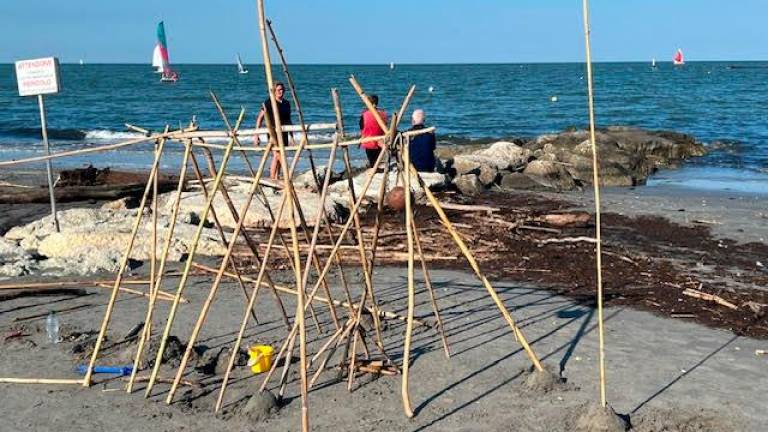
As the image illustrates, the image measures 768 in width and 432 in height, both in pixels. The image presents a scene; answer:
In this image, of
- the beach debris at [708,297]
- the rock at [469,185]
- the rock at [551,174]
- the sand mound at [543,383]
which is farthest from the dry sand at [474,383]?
the rock at [551,174]

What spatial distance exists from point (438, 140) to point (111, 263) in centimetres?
2116

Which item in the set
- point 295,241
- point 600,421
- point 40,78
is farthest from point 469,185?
point 295,241

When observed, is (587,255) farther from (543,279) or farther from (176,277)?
(176,277)

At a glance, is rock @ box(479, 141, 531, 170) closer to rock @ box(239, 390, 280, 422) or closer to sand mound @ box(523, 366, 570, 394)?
sand mound @ box(523, 366, 570, 394)

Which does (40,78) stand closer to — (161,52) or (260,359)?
(260,359)

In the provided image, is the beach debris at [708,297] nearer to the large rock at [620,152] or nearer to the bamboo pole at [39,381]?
the bamboo pole at [39,381]

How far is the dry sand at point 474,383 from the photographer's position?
213 inches

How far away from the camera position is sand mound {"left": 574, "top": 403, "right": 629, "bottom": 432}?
5125 mm

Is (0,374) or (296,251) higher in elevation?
(296,251)

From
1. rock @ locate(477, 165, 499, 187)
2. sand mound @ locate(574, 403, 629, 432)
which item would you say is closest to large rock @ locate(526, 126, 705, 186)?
rock @ locate(477, 165, 499, 187)

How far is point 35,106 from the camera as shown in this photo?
149ft

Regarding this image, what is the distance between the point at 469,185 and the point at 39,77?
23.2 feet

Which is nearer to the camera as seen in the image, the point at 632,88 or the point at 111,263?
the point at 111,263

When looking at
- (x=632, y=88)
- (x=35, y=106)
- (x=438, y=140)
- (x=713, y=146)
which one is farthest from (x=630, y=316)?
(x=632, y=88)
